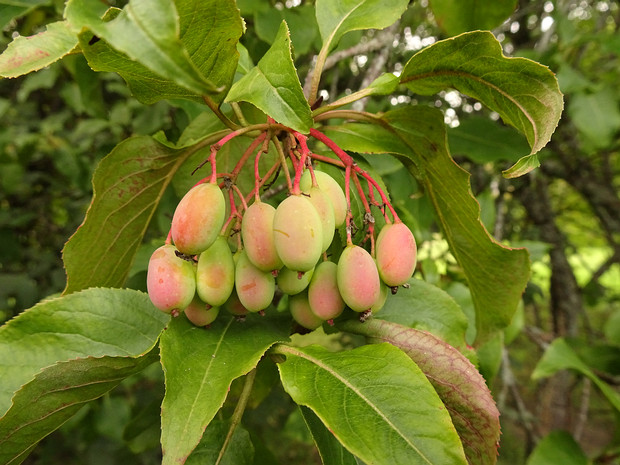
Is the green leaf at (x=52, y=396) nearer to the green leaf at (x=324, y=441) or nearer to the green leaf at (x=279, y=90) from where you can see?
the green leaf at (x=324, y=441)

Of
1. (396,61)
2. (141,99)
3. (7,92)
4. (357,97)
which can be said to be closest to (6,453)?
(141,99)

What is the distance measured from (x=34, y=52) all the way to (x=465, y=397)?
31.2 inches

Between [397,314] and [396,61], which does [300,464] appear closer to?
[396,61]

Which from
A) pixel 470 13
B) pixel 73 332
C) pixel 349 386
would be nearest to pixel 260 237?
pixel 349 386

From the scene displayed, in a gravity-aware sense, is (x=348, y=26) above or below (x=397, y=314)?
above

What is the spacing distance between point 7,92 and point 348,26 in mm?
3516

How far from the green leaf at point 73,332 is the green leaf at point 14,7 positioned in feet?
3.03

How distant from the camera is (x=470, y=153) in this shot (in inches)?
69.4

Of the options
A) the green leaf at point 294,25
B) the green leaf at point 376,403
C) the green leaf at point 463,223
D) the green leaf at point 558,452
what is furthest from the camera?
the green leaf at point 558,452

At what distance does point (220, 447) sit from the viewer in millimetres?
888

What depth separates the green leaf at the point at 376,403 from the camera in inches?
25.5

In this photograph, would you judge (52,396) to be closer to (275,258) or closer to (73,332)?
(73,332)

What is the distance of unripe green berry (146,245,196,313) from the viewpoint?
769 millimetres

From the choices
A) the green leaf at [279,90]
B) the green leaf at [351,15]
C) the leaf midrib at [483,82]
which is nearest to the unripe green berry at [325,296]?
the green leaf at [279,90]
